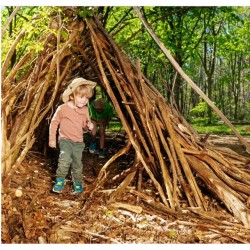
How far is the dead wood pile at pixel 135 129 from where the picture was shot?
11.1 feet

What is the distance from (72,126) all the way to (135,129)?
2.34 feet

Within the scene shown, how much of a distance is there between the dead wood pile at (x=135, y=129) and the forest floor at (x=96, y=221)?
14cm

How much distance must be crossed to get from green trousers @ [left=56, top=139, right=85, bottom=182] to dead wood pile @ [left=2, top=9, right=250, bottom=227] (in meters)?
0.33

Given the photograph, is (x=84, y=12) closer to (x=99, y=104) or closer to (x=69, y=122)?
(x=69, y=122)

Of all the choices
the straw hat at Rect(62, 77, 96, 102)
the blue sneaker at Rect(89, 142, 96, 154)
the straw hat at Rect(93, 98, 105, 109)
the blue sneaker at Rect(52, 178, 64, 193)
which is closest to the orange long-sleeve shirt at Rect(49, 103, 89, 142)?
the straw hat at Rect(62, 77, 96, 102)

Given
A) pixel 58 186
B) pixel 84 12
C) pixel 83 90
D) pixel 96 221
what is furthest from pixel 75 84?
pixel 96 221

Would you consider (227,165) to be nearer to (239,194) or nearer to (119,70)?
(239,194)

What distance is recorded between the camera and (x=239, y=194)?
3.46 meters

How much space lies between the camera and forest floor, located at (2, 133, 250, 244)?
2.63 m

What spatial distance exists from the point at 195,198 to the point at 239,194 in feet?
1.73

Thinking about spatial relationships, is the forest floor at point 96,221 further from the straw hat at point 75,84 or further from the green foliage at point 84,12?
the green foliage at point 84,12

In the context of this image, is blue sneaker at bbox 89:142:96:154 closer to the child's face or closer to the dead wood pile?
the dead wood pile
